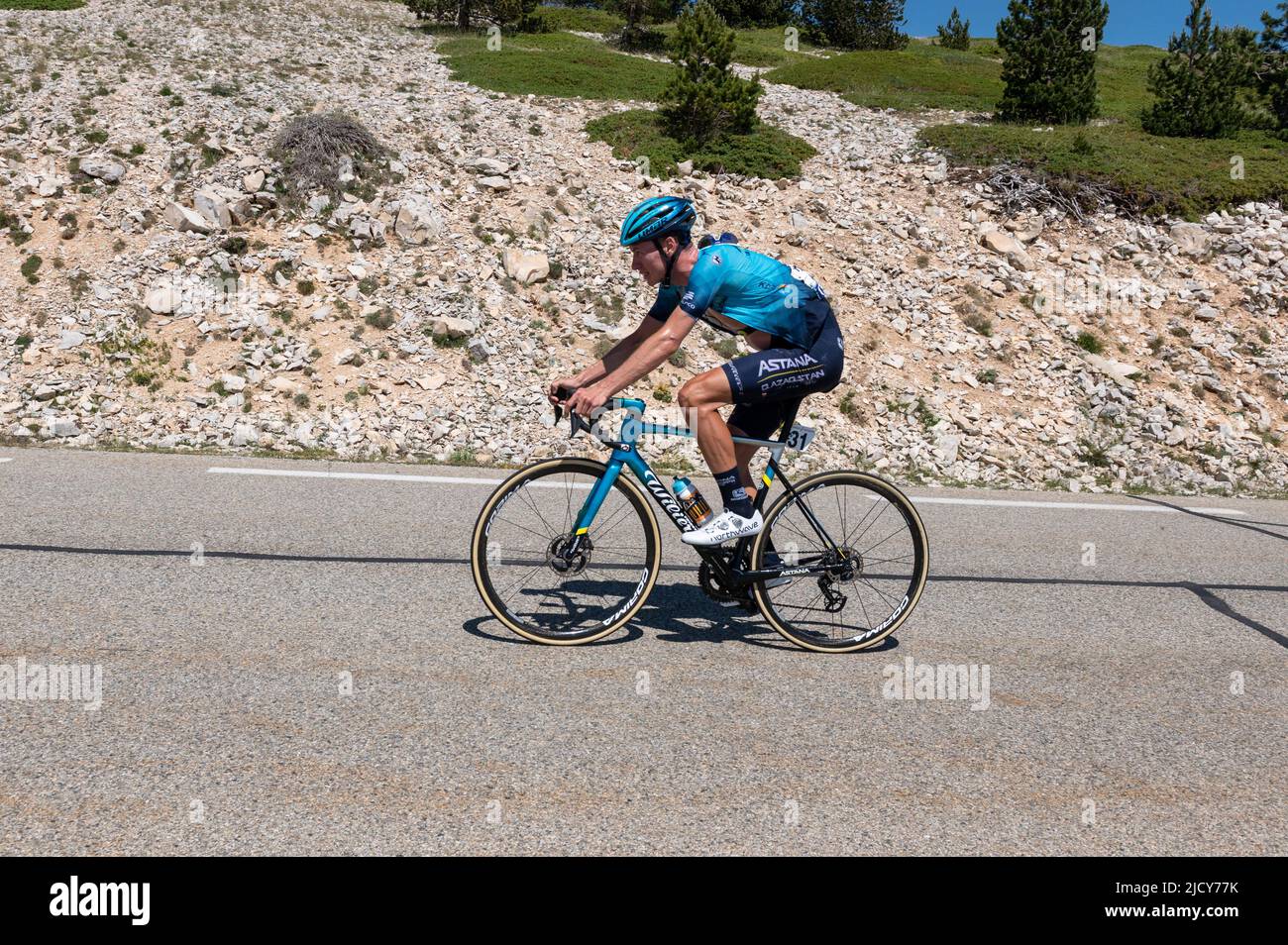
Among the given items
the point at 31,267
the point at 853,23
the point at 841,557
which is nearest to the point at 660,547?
the point at 841,557

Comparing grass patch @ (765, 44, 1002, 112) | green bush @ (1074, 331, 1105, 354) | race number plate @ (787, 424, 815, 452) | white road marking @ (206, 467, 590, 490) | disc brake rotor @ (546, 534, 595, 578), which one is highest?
grass patch @ (765, 44, 1002, 112)

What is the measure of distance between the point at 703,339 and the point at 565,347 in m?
1.91

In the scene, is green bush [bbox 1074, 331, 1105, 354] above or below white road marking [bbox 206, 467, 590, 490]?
above

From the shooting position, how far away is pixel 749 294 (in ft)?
15.1

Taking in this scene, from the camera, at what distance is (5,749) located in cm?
340

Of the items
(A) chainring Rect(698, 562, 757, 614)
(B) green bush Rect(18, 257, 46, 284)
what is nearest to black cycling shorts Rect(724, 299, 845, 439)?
(A) chainring Rect(698, 562, 757, 614)

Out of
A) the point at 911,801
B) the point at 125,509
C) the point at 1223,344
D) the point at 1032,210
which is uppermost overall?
the point at 1032,210

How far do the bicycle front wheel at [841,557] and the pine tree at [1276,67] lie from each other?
22040mm

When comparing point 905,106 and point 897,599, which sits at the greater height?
point 905,106

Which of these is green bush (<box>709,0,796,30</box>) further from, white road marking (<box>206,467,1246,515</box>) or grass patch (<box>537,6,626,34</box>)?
white road marking (<box>206,467,1246,515</box>)

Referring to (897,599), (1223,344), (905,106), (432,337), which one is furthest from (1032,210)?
(897,599)

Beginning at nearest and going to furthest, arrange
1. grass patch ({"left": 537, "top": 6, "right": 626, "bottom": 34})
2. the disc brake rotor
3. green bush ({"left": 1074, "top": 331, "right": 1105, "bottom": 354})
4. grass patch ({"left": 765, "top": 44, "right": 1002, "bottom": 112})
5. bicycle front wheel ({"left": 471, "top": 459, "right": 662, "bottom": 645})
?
bicycle front wheel ({"left": 471, "top": 459, "right": 662, "bottom": 645}), the disc brake rotor, green bush ({"left": 1074, "top": 331, "right": 1105, "bottom": 354}), grass patch ({"left": 765, "top": 44, "right": 1002, "bottom": 112}), grass patch ({"left": 537, "top": 6, "right": 626, "bottom": 34})

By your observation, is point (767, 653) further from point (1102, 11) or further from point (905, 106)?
point (1102, 11)

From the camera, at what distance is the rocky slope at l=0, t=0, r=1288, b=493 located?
10789 millimetres
